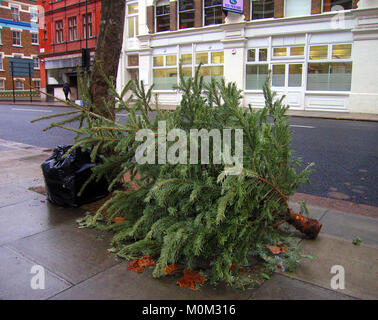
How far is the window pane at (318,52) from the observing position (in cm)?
1962

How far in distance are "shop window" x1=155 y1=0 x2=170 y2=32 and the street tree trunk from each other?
75.1 feet

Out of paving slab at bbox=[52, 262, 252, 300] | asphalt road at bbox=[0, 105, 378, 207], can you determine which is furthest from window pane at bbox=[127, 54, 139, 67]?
paving slab at bbox=[52, 262, 252, 300]

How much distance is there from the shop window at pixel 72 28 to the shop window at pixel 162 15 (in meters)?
11.0

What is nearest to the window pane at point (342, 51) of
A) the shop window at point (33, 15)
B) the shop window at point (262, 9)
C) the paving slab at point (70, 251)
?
the shop window at point (262, 9)

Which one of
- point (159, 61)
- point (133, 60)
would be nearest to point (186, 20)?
point (159, 61)

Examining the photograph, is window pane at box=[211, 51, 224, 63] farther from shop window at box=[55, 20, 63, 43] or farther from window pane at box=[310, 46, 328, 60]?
shop window at box=[55, 20, 63, 43]

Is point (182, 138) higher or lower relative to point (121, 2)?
lower

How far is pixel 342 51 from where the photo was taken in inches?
754
